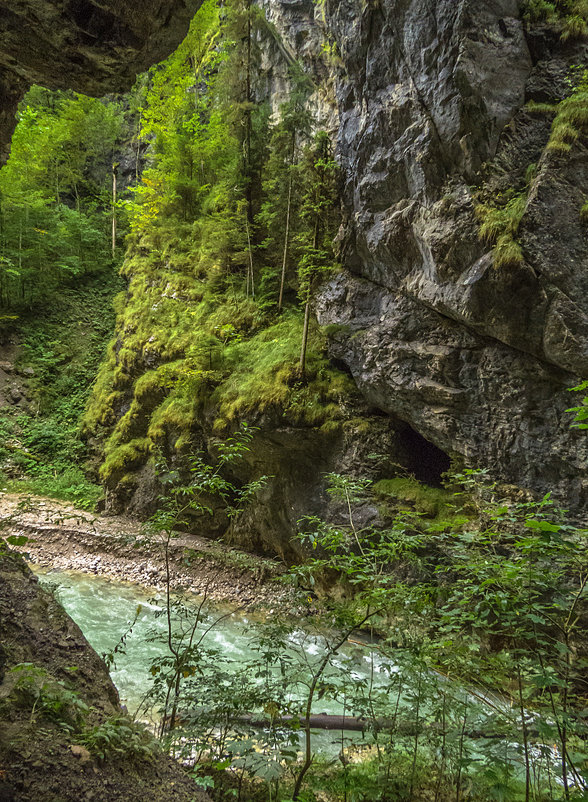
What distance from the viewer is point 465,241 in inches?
275

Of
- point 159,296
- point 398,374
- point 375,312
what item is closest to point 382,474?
point 398,374

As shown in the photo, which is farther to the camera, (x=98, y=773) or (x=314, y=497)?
(x=314, y=497)

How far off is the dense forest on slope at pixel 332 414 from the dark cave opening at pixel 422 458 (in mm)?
61

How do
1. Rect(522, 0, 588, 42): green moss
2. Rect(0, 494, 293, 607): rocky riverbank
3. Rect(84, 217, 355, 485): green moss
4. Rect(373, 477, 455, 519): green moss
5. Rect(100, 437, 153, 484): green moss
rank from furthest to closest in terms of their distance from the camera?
1. Rect(100, 437, 153, 484): green moss
2. Rect(84, 217, 355, 485): green moss
3. Rect(0, 494, 293, 607): rocky riverbank
4. Rect(373, 477, 455, 519): green moss
5. Rect(522, 0, 588, 42): green moss

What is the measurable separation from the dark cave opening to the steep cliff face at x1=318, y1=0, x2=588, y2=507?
81 centimetres

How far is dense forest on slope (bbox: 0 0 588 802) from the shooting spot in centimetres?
257

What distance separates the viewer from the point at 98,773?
203cm

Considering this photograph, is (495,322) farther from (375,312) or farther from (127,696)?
(127,696)

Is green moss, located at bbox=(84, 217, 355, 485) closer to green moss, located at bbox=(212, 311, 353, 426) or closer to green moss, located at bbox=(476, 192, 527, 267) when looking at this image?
green moss, located at bbox=(212, 311, 353, 426)

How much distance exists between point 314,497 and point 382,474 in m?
1.47

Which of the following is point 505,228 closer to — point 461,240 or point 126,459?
point 461,240

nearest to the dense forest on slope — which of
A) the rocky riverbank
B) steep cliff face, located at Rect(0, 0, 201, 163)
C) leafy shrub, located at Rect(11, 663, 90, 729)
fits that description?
leafy shrub, located at Rect(11, 663, 90, 729)

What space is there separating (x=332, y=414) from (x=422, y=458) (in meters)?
2.18

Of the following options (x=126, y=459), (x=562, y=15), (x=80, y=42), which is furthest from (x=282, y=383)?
(x=562, y=15)
